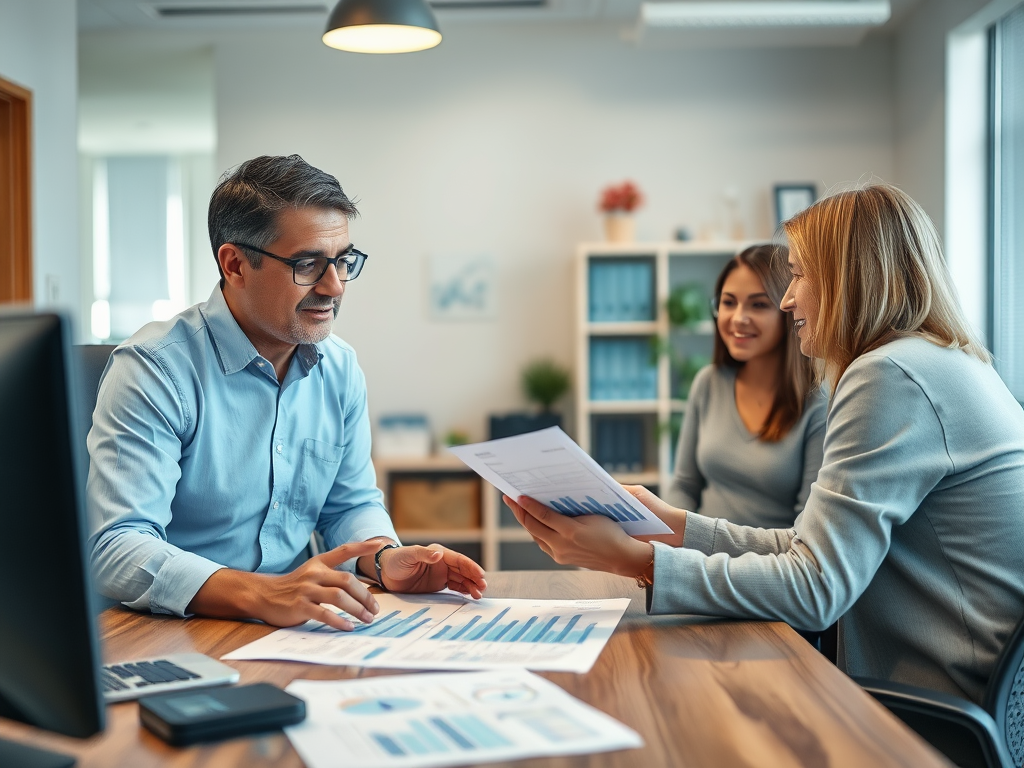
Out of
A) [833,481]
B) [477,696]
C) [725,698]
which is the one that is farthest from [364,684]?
[833,481]

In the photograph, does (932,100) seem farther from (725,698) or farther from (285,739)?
(285,739)

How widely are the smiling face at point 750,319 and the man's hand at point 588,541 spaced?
4.11ft

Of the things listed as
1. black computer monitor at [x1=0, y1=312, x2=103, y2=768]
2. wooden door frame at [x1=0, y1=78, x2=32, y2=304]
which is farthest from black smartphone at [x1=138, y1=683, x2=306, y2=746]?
wooden door frame at [x1=0, y1=78, x2=32, y2=304]

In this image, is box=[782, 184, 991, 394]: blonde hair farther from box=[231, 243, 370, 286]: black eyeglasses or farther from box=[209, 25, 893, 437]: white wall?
box=[209, 25, 893, 437]: white wall

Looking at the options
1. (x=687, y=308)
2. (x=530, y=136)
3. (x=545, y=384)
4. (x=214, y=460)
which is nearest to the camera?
(x=214, y=460)

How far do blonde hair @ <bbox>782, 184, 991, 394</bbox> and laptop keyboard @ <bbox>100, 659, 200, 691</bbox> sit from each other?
1.05 m

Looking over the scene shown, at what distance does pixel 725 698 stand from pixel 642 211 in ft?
13.4

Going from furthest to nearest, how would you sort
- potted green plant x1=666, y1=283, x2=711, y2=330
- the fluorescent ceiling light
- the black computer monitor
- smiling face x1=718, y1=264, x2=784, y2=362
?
1. potted green plant x1=666, y1=283, x2=711, y2=330
2. the fluorescent ceiling light
3. smiling face x1=718, y1=264, x2=784, y2=362
4. the black computer monitor

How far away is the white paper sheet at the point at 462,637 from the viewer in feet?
3.64

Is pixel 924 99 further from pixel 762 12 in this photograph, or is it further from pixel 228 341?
pixel 228 341

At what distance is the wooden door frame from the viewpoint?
371 cm

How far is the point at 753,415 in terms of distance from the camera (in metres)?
2.51

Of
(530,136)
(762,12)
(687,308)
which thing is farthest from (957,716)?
(530,136)

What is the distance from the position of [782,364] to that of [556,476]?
1371 mm
